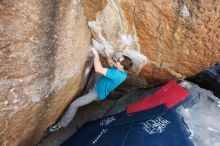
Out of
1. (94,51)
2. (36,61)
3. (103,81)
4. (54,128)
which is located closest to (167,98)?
(103,81)

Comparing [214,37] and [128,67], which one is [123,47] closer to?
[128,67]

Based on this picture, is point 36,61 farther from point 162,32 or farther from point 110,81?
point 162,32

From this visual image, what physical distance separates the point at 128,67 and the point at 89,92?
61 cm

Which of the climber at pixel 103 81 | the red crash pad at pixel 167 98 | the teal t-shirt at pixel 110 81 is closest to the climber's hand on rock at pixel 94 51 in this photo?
the climber at pixel 103 81

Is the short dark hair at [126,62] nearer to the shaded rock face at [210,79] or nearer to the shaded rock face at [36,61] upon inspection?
the shaded rock face at [36,61]

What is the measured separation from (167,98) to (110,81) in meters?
0.72

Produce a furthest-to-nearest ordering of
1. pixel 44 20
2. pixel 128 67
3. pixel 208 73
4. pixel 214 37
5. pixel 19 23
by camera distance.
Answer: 1. pixel 208 73
2. pixel 128 67
3. pixel 214 37
4. pixel 44 20
5. pixel 19 23

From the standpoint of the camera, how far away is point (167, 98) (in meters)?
3.87

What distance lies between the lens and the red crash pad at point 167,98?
3.85 meters

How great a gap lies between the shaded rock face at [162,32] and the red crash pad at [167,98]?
0.16 m

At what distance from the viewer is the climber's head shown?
153 inches

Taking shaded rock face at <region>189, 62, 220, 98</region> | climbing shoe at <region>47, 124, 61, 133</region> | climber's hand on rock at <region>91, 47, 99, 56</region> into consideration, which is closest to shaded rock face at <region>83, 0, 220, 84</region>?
climber's hand on rock at <region>91, 47, 99, 56</region>

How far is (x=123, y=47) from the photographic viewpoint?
3.80 metres

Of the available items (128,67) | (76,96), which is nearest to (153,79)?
(128,67)
